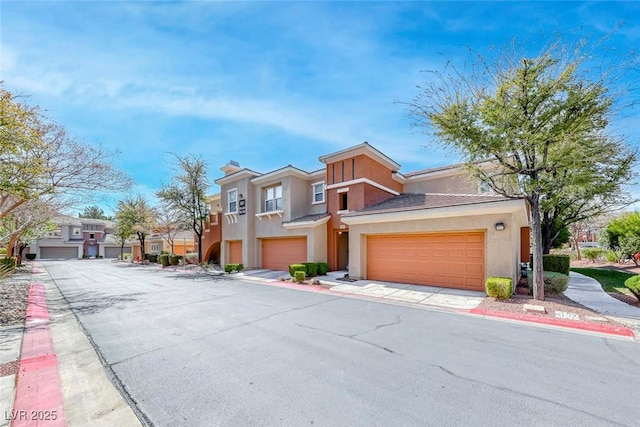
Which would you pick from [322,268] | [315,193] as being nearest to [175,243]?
[315,193]

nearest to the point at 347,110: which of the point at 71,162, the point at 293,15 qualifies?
the point at 293,15

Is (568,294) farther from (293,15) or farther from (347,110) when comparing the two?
(293,15)

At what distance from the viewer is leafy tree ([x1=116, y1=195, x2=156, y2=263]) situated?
3216 centimetres

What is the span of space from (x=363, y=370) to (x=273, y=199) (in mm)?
16552

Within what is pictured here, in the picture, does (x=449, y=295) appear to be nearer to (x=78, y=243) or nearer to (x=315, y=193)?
(x=315, y=193)

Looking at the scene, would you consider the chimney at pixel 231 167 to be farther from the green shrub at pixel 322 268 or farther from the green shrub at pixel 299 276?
the green shrub at pixel 299 276

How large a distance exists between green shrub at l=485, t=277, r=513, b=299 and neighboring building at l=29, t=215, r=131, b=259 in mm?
55031

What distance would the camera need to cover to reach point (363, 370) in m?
4.38

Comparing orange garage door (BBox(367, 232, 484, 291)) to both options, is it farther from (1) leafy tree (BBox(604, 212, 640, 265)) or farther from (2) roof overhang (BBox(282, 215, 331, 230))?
(1) leafy tree (BBox(604, 212, 640, 265))

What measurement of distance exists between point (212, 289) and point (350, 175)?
9.41 m

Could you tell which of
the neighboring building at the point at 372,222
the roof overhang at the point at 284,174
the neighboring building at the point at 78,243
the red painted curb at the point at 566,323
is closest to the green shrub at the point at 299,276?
the neighboring building at the point at 372,222

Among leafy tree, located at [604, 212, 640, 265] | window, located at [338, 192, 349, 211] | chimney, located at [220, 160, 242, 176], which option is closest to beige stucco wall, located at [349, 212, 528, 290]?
window, located at [338, 192, 349, 211]

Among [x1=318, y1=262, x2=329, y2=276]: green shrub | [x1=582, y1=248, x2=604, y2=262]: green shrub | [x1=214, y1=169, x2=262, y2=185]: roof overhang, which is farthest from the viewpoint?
[x1=582, y1=248, x2=604, y2=262]: green shrub

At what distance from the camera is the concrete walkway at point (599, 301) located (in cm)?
776
